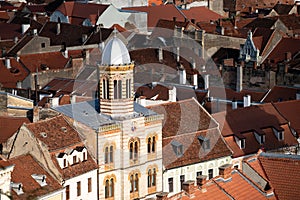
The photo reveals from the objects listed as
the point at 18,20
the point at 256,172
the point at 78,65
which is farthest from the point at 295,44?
the point at 256,172

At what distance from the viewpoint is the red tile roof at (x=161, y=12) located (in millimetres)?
134750

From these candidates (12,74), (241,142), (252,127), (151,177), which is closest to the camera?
(151,177)

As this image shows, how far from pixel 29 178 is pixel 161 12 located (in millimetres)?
82711

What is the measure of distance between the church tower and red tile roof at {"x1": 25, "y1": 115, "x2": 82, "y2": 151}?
9.30 ft

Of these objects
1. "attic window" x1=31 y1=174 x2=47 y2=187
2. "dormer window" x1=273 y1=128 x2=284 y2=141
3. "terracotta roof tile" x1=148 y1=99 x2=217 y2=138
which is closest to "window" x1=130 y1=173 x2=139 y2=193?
"terracotta roof tile" x1=148 y1=99 x2=217 y2=138

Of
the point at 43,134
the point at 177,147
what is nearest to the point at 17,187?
the point at 43,134

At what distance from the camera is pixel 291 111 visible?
7588 cm

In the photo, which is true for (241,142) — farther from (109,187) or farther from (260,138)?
(109,187)

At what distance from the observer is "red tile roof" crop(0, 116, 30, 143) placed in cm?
6562

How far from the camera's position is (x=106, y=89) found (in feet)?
207

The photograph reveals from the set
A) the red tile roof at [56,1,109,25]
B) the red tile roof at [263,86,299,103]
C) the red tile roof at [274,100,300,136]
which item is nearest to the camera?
the red tile roof at [274,100,300,136]

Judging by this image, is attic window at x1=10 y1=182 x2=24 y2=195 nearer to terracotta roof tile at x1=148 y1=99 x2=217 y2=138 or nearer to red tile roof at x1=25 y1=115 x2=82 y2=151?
red tile roof at x1=25 y1=115 x2=82 y2=151

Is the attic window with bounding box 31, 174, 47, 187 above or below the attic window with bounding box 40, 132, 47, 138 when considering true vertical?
below

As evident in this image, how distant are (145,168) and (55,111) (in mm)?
6182
